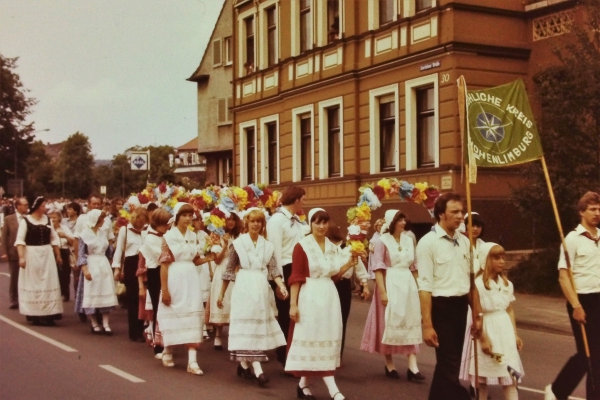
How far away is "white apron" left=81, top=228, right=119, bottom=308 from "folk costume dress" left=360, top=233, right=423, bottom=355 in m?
5.55

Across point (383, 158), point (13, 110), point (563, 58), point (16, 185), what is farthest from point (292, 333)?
point (13, 110)

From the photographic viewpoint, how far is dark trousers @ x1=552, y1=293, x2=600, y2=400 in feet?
28.2

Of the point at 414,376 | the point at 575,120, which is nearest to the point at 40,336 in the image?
the point at 414,376

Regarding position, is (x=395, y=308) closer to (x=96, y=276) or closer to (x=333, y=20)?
(x=96, y=276)

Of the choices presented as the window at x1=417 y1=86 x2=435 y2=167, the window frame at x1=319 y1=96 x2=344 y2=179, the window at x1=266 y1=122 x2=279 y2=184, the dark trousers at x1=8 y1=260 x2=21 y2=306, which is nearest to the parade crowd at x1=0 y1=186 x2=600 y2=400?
the dark trousers at x1=8 y1=260 x2=21 y2=306

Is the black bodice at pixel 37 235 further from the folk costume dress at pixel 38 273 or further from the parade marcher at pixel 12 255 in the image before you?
the parade marcher at pixel 12 255

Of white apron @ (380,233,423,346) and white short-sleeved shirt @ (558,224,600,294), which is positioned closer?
white short-sleeved shirt @ (558,224,600,294)

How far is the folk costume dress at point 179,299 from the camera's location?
1148cm

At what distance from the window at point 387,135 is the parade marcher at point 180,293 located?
1608cm

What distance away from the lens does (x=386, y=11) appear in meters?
27.8

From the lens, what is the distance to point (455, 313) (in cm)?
786

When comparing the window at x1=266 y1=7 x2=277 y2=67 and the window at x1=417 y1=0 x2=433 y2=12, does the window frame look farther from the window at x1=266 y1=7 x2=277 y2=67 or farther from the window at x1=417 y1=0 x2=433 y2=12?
the window at x1=417 y1=0 x2=433 y2=12

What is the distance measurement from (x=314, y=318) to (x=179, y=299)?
104 inches

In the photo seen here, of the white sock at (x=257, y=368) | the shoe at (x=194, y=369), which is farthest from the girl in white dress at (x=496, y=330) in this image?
the shoe at (x=194, y=369)
